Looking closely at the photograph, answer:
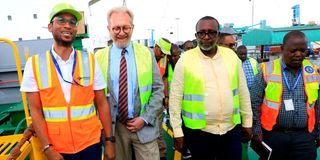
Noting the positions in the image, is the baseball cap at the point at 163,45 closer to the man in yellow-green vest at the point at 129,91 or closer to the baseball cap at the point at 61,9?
the man in yellow-green vest at the point at 129,91

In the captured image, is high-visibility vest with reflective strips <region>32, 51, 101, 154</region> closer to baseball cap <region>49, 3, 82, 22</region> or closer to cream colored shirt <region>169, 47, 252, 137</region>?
baseball cap <region>49, 3, 82, 22</region>

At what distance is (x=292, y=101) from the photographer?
255 cm

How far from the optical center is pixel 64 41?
2.08 meters

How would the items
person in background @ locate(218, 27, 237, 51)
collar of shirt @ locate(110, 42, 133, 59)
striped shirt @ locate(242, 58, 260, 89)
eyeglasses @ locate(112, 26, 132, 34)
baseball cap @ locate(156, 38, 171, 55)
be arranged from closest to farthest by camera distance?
1. eyeglasses @ locate(112, 26, 132, 34)
2. collar of shirt @ locate(110, 42, 133, 59)
3. person in background @ locate(218, 27, 237, 51)
4. striped shirt @ locate(242, 58, 260, 89)
5. baseball cap @ locate(156, 38, 171, 55)

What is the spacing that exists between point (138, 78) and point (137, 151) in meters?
0.74

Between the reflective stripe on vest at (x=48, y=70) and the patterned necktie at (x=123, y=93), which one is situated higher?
the reflective stripe on vest at (x=48, y=70)

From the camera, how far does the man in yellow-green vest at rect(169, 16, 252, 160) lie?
8.11 feet

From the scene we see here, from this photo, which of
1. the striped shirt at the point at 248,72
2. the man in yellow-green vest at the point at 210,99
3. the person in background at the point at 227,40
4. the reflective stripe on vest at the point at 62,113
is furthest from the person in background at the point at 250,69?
the reflective stripe on vest at the point at 62,113

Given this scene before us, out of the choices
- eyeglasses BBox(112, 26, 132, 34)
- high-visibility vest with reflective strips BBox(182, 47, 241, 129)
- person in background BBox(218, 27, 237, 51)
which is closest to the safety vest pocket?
eyeglasses BBox(112, 26, 132, 34)

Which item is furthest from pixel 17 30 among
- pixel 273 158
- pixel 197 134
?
pixel 273 158

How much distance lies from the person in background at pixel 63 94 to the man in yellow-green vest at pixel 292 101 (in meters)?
1.75

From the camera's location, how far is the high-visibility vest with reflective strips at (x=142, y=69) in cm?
246

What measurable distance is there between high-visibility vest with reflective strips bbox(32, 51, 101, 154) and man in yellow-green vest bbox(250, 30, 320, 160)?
1.79m

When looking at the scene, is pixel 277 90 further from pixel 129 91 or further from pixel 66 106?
pixel 66 106
